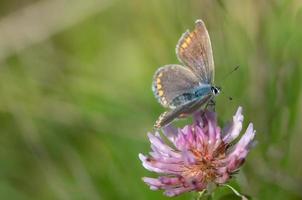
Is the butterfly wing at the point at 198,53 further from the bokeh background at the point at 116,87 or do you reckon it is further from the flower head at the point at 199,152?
the bokeh background at the point at 116,87

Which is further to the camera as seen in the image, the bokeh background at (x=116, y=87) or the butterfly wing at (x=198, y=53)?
the bokeh background at (x=116, y=87)

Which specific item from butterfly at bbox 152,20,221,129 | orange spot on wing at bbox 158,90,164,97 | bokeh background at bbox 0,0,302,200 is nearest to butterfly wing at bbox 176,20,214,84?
butterfly at bbox 152,20,221,129

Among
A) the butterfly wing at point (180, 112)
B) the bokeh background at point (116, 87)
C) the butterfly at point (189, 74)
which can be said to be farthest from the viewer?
the bokeh background at point (116, 87)

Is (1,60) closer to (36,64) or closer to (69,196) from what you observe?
(36,64)

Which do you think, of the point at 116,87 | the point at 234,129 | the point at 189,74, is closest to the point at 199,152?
the point at 234,129

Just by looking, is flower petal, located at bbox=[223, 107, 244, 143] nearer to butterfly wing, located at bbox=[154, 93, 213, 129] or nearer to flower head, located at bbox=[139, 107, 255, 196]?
flower head, located at bbox=[139, 107, 255, 196]

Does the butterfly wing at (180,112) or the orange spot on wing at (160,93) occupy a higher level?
the orange spot on wing at (160,93)

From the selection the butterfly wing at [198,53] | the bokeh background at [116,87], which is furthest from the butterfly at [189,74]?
the bokeh background at [116,87]

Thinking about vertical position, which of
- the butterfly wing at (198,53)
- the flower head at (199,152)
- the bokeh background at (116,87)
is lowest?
the flower head at (199,152)
